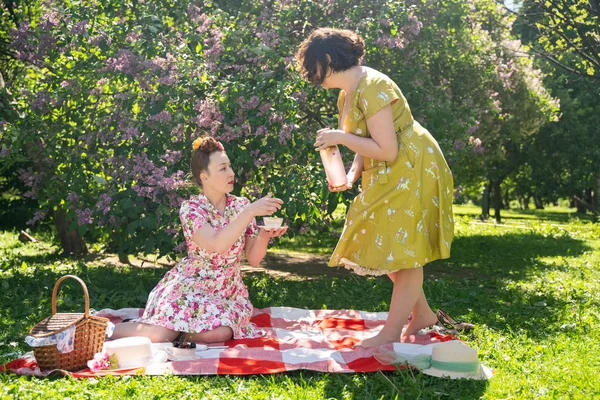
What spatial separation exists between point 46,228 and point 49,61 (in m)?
6.94

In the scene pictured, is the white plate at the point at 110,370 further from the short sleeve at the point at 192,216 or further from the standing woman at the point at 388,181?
the standing woman at the point at 388,181

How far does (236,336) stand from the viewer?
4.26m

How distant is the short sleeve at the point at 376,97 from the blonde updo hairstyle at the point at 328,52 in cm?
22

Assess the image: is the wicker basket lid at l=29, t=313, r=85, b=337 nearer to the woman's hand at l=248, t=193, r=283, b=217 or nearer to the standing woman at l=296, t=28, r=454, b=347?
the woman's hand at l=248, t=193, r=283, b=217

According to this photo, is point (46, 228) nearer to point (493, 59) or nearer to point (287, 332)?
point (493, 59)

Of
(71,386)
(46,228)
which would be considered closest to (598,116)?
(46,228)

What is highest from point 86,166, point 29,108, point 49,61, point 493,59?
point 493,59

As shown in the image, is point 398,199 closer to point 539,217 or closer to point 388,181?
point 388,181

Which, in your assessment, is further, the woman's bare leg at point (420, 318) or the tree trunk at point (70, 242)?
the tree trunk at point (70, 242)

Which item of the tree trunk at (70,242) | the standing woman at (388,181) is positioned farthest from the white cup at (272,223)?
the tree trunk at (70,242)

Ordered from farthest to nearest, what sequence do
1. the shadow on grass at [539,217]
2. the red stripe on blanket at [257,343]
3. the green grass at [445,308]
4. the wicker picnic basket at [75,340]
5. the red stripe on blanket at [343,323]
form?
the shadow on grass at [539,217] < the red stripe on blanket at [343,323] < the red stripe on blanket at [257,343] < the wicker picnic basket at [75,340] < the green grass at [445,308]

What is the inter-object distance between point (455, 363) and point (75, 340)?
1.91 meters

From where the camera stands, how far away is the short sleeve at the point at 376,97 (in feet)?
12.6

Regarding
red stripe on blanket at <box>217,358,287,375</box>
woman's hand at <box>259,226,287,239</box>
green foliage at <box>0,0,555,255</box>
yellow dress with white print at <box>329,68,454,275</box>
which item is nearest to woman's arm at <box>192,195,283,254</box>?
woman's hand at <box>259,226,287,239</box>
